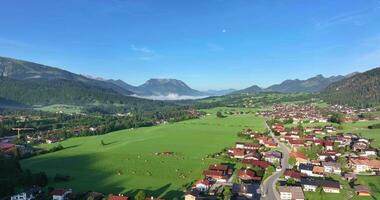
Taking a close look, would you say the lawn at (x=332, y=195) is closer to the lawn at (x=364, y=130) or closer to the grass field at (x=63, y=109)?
the lawn at (x=364, y=130)

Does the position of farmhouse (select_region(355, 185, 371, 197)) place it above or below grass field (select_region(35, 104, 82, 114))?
below

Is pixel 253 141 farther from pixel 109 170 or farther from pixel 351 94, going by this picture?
pixel 351 94

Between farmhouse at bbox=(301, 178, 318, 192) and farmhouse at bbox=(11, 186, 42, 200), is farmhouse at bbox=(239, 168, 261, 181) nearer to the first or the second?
farmhouse at bbox=(301, 178, 318, 192)

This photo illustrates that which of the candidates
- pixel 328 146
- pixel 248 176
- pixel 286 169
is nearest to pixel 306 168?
pixel 286 169

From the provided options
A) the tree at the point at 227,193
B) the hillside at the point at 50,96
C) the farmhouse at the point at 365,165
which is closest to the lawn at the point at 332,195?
the tree at the point at 227,193

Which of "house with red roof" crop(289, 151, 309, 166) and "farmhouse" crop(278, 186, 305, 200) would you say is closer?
"farmhouse" crop(278, 186, 305, 200)

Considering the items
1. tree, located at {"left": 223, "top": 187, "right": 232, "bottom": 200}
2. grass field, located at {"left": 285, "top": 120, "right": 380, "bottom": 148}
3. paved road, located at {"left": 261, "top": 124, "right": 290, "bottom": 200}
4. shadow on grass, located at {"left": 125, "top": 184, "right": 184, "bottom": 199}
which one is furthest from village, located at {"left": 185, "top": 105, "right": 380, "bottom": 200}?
grass field, located at {"left": 285, "top": 120, "right": 380, "bottom": 148}
